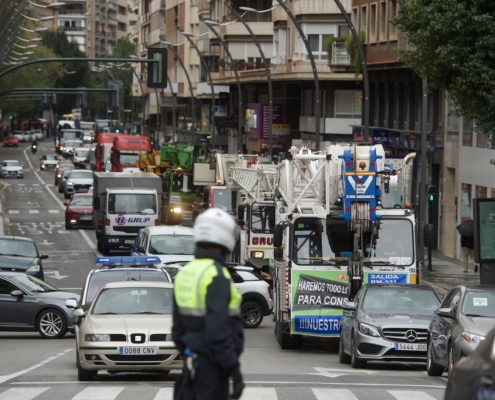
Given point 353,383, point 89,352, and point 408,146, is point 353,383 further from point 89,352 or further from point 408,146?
point 408,146

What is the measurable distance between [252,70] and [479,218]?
46.6m

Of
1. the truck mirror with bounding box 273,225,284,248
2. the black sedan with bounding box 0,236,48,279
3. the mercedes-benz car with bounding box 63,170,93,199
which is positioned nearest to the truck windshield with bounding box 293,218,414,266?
the truck mirror with bounding box 273,225,284,248

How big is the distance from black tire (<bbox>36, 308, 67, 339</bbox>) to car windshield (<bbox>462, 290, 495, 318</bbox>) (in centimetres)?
1088

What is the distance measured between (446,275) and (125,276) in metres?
17.4

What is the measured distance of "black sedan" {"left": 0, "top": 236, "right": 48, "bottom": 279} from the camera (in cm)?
3428

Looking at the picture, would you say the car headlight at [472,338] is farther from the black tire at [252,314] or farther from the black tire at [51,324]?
the black tire at [252,314]

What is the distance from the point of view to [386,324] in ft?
64.4

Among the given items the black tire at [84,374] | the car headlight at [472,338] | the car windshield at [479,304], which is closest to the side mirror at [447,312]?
the car windshield at [479,304]

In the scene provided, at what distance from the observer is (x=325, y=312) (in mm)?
22156

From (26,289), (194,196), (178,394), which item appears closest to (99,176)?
(194,196)

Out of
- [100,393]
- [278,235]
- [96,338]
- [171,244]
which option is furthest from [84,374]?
[171,244]

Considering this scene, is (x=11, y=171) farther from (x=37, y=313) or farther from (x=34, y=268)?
(x=37, y=313)

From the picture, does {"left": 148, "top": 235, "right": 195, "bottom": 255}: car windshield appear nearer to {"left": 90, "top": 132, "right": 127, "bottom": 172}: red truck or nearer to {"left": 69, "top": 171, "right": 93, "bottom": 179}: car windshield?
{"left": 90, "top": 132, "right": 127, "bottom": 172}: red truck

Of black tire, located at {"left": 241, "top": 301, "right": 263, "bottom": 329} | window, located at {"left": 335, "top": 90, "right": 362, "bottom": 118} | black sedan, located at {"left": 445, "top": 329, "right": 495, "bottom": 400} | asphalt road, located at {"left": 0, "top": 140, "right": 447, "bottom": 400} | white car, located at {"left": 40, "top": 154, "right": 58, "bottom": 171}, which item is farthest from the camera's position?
white car, located at {"left": 40, "top": 154, "right": 58, "bottom": 171}
